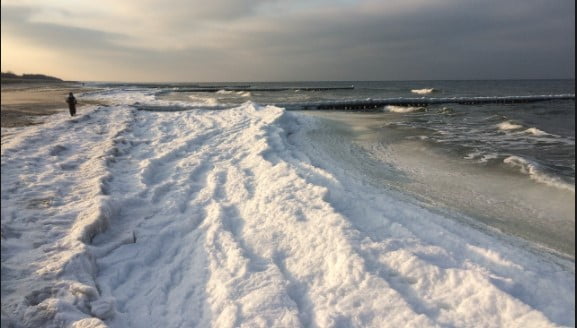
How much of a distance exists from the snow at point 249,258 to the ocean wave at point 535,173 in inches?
162

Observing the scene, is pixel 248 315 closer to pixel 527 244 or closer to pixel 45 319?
pixel 45 319

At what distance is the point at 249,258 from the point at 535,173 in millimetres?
8134

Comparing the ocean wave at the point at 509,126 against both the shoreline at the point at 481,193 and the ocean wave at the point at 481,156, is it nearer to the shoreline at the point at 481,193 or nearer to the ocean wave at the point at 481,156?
the ocean wave at the point at 481,156

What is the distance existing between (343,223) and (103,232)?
3.63 m

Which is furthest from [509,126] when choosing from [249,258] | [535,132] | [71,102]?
[71,102]

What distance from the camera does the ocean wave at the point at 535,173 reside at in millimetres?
8055

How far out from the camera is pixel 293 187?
7.05 meters

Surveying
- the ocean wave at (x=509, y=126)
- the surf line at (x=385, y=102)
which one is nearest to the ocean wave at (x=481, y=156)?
the ocean wave at (x=509, y=126)

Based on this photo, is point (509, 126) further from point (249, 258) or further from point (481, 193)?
point (249, 258)

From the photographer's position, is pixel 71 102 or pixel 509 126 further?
pixel 509 126

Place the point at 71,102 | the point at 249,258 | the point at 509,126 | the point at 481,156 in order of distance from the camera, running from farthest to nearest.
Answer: the point at 509,126, the point at 71,102, the point at 481,156, the point at 249,258

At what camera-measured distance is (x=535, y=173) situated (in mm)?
8883

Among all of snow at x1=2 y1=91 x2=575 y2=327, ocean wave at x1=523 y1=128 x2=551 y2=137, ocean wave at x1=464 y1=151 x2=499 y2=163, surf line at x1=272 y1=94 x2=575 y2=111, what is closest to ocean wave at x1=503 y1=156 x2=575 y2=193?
ocean wave at x1=464 y1=151 x2=499 y2=163

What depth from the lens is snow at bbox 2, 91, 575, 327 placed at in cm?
351
